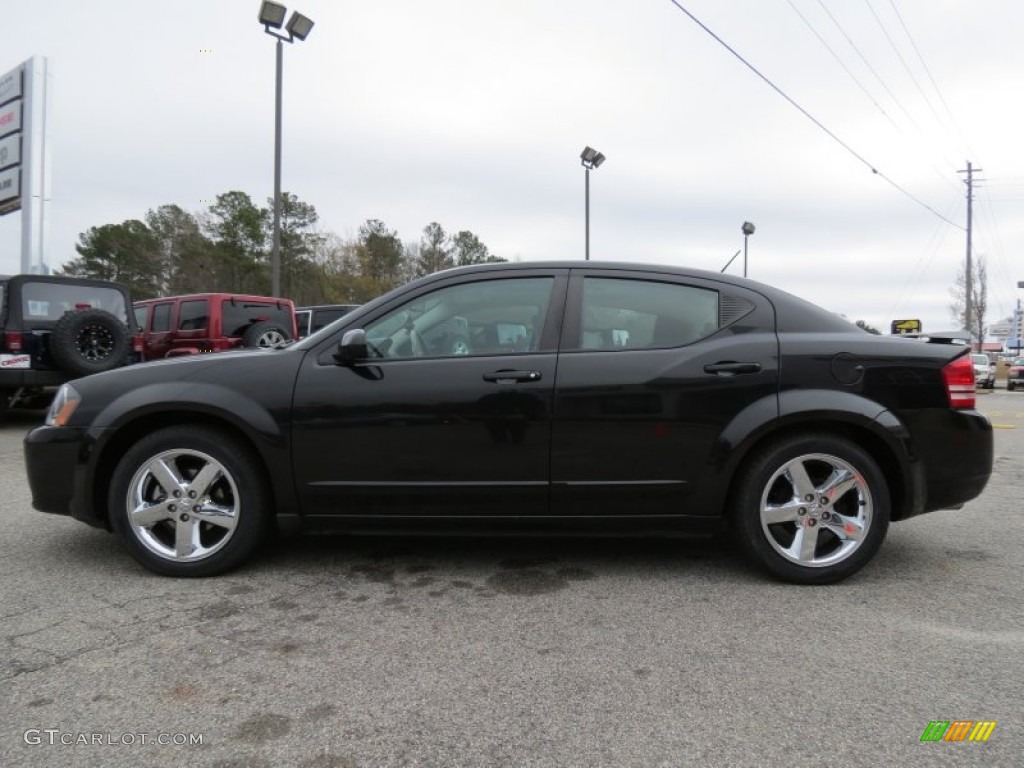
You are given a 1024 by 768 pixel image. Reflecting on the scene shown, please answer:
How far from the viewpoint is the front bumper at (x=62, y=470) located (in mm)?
3258

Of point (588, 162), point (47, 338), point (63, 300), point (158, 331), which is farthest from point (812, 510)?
point (588, 162)

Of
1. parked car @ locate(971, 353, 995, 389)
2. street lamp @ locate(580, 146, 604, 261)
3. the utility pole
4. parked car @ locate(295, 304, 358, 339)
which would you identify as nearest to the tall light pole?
the utility pole

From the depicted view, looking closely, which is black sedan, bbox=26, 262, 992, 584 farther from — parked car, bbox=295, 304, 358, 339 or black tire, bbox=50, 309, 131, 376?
parked car, bbox=295, 304, 358, 339

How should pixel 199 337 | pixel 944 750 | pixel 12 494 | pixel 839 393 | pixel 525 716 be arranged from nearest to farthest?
pixel 944 750 < pixel 525 716 < pixel 839 393 < pixel 12 494 < pixel 199 337

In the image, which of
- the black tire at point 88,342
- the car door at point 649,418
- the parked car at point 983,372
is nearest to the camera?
the car door at point 649,418

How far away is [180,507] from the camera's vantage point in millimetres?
3240

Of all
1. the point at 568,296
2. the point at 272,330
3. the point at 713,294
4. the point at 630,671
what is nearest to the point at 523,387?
the point at 568,296

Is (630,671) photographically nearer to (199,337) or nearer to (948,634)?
(948,634)

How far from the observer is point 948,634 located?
2.70m

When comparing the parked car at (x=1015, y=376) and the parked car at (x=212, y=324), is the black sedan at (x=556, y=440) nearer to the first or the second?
the parked car at (x=212, y=324)

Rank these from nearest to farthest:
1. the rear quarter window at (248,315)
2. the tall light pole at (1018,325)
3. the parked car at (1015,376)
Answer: the rear quarter window at (248,315) → the parked car at (1015,376) → the tall light pole at (1018,325)

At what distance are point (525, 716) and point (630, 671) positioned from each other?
1.56 feet

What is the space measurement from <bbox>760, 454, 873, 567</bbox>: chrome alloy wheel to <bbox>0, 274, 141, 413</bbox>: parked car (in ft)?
26.8

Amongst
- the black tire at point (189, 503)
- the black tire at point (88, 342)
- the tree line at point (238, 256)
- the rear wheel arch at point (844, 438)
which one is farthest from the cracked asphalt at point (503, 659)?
the tree line at point (238, 256)
